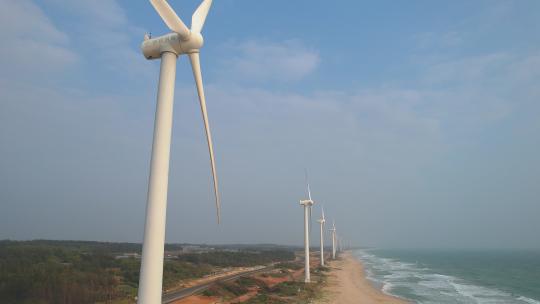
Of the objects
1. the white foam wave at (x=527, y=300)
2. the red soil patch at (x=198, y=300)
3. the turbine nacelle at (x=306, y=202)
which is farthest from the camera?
the turbine nacelle at (x=306, y=202)

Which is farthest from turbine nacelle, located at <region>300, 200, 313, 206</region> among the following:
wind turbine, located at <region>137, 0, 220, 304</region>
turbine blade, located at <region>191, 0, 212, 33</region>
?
wind turbine, located at <region>137, 0, 220, 304</region>

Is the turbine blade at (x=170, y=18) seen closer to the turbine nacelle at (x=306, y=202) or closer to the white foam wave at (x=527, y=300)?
the turbine nacelle at (x=306, y=202)

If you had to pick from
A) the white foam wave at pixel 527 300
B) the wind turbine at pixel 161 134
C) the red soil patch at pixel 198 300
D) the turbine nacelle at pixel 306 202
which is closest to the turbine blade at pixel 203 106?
the wind turbine at pixel 161 134

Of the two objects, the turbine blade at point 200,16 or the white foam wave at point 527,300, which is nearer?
the turbine blade at point 200,16

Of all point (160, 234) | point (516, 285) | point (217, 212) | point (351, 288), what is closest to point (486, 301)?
point (351, 288)

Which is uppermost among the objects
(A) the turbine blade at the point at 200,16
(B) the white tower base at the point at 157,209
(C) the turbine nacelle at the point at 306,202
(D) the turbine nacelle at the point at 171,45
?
(A) the turbine blade at the point at 200,16

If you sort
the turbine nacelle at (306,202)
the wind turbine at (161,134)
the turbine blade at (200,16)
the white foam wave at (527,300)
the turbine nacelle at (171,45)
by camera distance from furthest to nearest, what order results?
the turbine nacelle at (306,202), the white foam wave at (527,300), the turbine blade at (200,16), the turbine nacelle at (171,45), the wind turbine at (161,134)

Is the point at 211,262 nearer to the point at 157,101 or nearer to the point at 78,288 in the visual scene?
the point at 78,288

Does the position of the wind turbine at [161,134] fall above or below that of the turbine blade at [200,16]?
below
